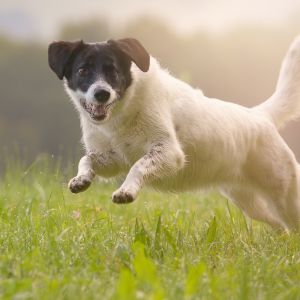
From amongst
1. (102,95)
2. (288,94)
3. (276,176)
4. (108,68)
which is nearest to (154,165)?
(102,95)

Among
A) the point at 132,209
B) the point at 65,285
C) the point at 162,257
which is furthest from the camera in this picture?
the point at 132,209

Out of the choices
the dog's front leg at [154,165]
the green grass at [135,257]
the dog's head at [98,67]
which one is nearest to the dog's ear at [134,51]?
the dog's head at [98,67]

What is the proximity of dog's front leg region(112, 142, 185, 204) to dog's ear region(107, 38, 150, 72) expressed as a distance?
0.55 metres

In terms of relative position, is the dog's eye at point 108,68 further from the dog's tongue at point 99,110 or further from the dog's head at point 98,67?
the dog's tongue at point 99,110

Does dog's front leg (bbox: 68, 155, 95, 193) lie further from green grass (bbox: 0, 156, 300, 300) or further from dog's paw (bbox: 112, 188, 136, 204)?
dog's paw (bbox: 112, 188, 136, 204)

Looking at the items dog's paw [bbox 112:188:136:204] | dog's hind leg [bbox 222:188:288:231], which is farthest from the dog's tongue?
dog's hind leg [bbox 222:188:288:231]

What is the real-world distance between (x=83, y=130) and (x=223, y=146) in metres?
1.05

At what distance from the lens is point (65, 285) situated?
3539mm

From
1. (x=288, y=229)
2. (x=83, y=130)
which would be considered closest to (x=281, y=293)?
(x=83, y=130)

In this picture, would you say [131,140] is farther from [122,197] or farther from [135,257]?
[135,257]

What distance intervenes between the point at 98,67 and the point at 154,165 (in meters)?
0.73

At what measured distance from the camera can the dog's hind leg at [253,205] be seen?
20.8 feet

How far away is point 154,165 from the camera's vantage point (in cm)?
507

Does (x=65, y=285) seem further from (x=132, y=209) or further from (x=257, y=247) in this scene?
(x=132, y=209)
